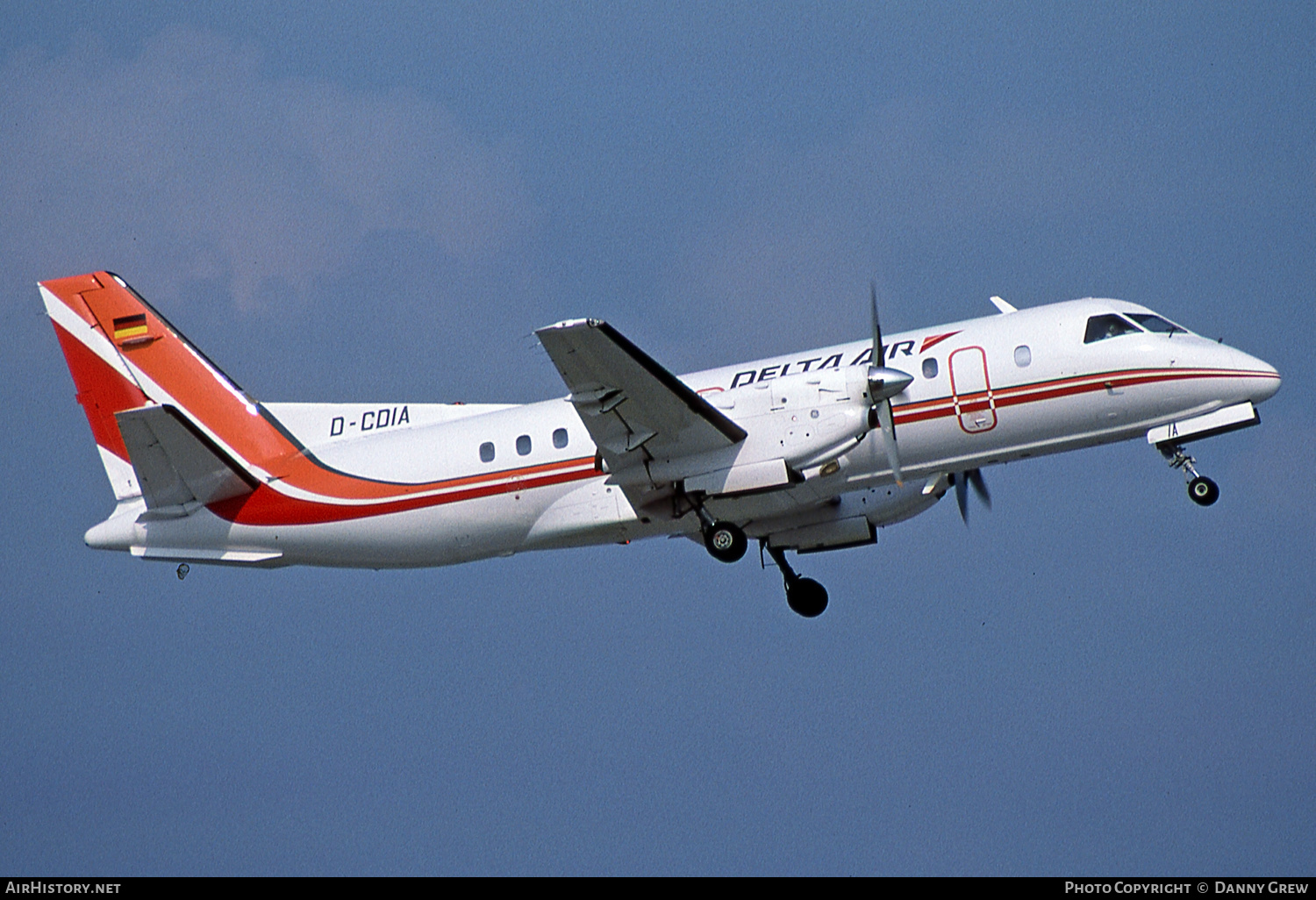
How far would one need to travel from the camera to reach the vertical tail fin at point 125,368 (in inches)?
947

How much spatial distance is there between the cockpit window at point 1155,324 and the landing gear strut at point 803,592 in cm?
624

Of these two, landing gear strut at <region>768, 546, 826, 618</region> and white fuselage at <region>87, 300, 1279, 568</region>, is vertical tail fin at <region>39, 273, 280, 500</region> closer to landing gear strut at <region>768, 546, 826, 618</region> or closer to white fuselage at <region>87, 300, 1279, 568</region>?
white fuselage at <region>87, 300, 1279, 568</region>

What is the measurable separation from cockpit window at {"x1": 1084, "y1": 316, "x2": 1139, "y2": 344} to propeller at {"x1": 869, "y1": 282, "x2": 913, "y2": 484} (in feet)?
7.86

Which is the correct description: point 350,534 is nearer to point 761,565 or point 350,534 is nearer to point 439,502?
point 439,502

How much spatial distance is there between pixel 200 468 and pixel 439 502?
342 cm

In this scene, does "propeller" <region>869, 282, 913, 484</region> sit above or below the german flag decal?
below

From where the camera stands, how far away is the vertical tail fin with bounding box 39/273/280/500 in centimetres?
2405

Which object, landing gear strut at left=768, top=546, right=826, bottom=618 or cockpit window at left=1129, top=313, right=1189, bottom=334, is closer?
cockpit window at left=1129, top=313, right=1189, bottom=334

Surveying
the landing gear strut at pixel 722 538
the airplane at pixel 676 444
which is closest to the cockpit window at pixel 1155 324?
the airplane at pixel 676 444

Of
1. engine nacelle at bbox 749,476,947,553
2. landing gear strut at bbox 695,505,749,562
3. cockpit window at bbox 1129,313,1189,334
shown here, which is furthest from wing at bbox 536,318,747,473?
cockpit window at bbox 1129,313,1189,334

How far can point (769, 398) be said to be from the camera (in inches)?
816

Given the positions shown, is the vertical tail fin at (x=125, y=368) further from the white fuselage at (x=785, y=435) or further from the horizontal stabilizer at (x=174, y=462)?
the horizontal stabilizer at (x=174, y=462)

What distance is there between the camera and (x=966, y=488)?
23.8 m
